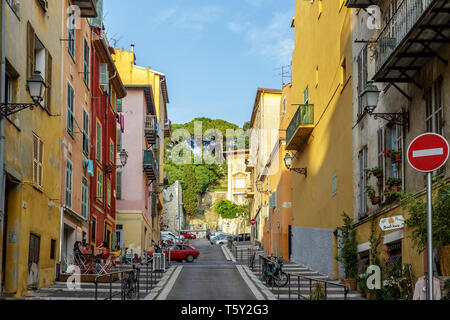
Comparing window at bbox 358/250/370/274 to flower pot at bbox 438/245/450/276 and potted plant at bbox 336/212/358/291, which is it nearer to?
potted plant at bbox 336/212/358/291

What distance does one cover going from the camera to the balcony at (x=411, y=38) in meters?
13.3

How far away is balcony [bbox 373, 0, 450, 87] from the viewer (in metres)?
13.3

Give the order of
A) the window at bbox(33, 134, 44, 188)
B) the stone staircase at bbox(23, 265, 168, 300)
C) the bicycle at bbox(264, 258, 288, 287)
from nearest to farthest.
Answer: the stone staircase at bbox(23, 265, 168, 300), the window at bbox(33, 134, 44, 188), the bicycle at bbox(264, 258, 288, 287)

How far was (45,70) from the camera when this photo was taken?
20.9m

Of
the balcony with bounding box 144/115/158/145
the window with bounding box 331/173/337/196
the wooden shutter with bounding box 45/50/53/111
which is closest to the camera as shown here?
the wooden shutter with bounding box 45/50/53/111

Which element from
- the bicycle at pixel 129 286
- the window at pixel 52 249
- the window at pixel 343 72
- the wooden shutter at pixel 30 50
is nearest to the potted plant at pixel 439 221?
the bicycle at pixel 129 286

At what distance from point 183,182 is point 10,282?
87.0 metres

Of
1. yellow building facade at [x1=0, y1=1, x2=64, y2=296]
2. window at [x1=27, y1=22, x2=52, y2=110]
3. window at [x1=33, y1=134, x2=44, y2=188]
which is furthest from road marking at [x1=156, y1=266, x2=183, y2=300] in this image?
window at [x1=27, y1=22, x2=52, y2=110]

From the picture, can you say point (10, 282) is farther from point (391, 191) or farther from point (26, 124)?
point (391, 191)

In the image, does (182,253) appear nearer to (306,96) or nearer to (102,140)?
(102,140)

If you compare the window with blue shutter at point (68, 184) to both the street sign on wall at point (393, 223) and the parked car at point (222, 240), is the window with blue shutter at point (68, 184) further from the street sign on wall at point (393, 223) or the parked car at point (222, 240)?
the parked car at point (222, 240)

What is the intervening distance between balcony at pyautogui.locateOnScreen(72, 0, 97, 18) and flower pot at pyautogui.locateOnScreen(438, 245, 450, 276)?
17299 mm

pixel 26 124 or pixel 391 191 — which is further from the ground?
pixel 26 124
